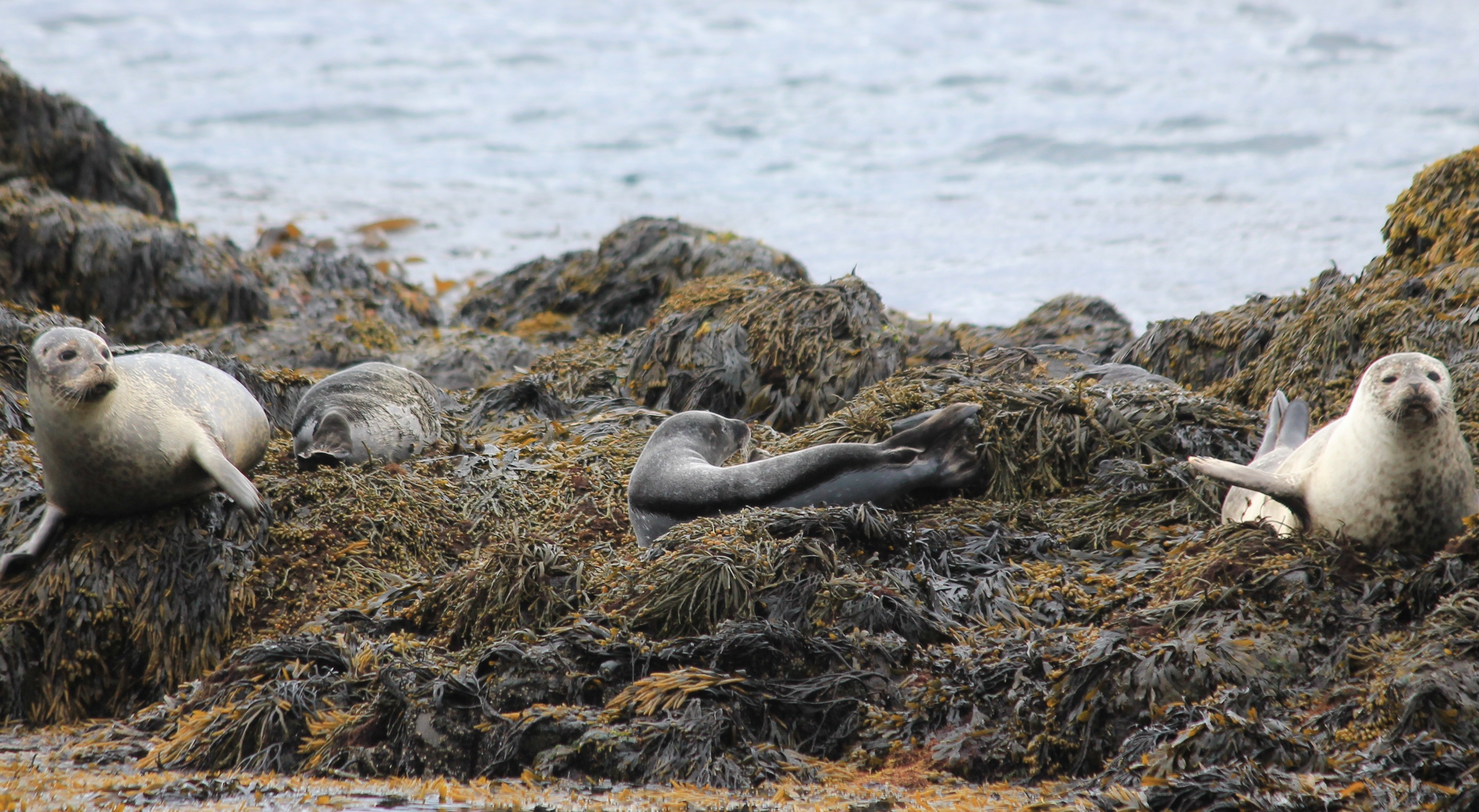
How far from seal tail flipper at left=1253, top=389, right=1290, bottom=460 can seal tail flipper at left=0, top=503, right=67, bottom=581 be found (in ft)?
14.5

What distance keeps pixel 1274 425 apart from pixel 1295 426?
0.40ft

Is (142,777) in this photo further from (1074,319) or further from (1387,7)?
(1387,7)

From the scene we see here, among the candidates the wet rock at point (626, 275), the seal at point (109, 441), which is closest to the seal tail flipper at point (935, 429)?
the seal at point (109, 441)

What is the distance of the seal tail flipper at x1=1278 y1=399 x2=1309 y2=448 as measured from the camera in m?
4.31

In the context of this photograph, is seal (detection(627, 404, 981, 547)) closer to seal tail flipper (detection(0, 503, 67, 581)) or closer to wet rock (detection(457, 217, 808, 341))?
seal tail flipper (detection(0, 503, 67, 581))

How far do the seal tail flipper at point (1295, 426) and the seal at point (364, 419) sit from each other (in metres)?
3.71

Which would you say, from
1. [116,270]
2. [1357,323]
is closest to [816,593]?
[1357,323]

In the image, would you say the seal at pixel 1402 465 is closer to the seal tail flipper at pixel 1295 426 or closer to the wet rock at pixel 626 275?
the seal tail flipper at pixel 1295 426

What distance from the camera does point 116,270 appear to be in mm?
8234

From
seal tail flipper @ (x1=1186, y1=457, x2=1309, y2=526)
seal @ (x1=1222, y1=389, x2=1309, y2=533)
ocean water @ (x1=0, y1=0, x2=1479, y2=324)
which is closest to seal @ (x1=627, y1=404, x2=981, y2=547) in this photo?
seal @ (x1=1222, y1=389, x2=1309, y2=533)

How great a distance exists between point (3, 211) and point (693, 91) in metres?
13.1

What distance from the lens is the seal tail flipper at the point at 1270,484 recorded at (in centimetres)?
367

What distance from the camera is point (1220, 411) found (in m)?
4.92

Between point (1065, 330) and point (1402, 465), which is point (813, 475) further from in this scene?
point (1065, 330)
